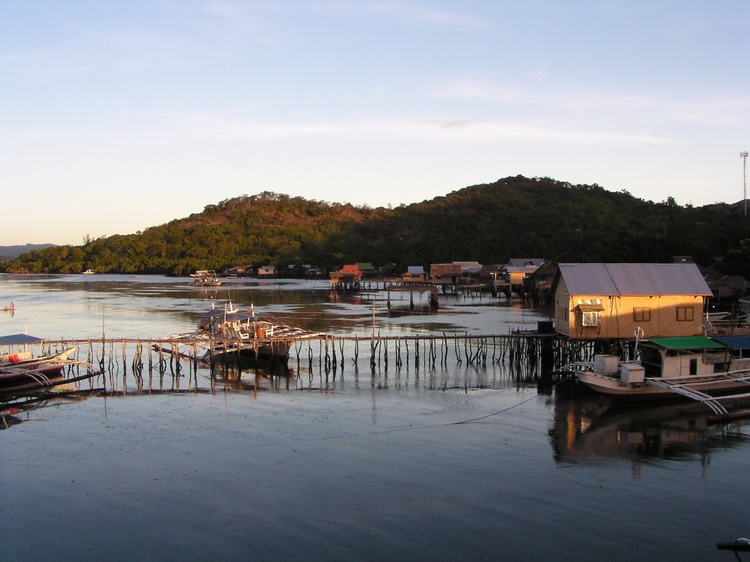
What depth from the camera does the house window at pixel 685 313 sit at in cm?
2692

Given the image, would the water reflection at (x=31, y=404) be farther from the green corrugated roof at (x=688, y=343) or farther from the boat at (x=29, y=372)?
the green corrugated roof at (x=688, y=343)

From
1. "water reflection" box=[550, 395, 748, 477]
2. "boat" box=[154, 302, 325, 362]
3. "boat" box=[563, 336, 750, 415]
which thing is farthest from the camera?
"boat" box=[154, 302, 325, 362]

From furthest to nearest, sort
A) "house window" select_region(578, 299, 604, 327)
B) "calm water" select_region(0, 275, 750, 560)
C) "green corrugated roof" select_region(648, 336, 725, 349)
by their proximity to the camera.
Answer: "house window" select_region(578, 299, 604, 327) < "green corrugated roof" select_region(648, 336, 725, 349) < "calm water" select_region(0, 275, 750, 560)

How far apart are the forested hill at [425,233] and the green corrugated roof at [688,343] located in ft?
121

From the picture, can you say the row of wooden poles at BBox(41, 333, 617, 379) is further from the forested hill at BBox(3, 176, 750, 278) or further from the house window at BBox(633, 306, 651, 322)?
the forested hill at BBox(3, 176, 750, 278)

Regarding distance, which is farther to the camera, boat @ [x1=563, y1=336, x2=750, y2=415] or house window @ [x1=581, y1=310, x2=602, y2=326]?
house window @ [x1=581, y1=310, x2=602, y2=326]

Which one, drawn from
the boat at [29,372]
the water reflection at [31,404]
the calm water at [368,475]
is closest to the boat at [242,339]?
the calm water at [368,475]

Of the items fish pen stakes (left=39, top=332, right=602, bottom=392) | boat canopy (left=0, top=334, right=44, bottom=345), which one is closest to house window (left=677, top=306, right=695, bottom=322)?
fish pen stakes (left=39, top=332, right=602, bottom=392)

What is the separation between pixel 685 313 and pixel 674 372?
3.91m

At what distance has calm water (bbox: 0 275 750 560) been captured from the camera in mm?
12844

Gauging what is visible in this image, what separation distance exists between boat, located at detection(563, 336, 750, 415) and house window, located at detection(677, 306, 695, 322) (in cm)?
205

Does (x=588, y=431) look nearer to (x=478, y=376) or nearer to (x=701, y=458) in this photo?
(x=701, y=458)

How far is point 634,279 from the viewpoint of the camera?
27328mm

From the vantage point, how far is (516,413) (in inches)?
869
